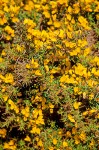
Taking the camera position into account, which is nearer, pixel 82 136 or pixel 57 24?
pixel 82 136

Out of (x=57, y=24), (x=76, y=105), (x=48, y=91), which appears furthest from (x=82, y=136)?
(x=57, y=24)

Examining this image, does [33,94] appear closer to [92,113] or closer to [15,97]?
[15,97]

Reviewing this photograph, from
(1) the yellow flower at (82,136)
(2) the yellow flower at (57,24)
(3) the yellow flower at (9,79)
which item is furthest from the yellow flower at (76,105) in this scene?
(2) the yellow flower at (57,24)

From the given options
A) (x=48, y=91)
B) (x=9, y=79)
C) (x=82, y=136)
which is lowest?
(x=82, y=136)

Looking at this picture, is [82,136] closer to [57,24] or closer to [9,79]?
[9,79]

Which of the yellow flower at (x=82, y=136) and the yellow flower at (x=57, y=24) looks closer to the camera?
the yellow flower at (x=82, y=136)

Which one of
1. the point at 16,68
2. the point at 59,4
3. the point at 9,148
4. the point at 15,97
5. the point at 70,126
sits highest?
the point at 59,4

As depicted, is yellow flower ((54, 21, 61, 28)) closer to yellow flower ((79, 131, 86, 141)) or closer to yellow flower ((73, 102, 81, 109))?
yellow flower ((73, 102, 81, 109))

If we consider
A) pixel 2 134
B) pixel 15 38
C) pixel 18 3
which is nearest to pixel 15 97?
pixel 2 134

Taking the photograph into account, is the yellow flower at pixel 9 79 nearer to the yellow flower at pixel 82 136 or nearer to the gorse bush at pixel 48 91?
the gorse bush at pixel 48 91
